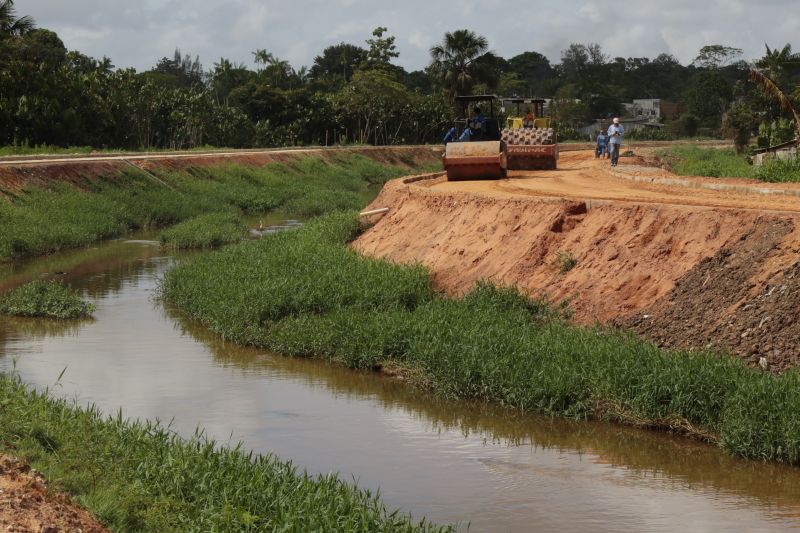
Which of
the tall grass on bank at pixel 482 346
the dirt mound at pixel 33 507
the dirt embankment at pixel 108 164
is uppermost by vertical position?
the dirt embankment at pixel 108 164

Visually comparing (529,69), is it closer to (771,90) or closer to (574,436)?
(771,90)

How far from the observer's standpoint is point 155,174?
45094mm

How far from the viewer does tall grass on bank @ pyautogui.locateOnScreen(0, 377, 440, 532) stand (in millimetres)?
9078

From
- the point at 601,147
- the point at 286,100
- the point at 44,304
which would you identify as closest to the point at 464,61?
the point at 286,100

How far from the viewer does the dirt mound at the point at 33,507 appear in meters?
7.71

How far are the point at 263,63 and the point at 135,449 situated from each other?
319 feet

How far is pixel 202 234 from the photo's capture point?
33.5 metres

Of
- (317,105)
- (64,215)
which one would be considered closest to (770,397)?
(64,215)

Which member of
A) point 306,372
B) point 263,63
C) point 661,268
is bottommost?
point 306,372

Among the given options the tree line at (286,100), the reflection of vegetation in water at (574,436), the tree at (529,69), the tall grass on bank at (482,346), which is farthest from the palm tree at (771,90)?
the tree at (529,69)

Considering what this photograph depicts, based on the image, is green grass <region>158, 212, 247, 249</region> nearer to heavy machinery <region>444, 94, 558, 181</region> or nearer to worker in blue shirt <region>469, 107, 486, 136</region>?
heavy machinery <region>444, 94, 558, 181</region>

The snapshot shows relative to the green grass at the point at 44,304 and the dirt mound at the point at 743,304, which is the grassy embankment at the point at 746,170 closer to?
the dirt mound at the point at 743,304

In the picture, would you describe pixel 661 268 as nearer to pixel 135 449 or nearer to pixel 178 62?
pixel 135 449

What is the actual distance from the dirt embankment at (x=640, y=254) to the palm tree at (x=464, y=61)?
189ft
